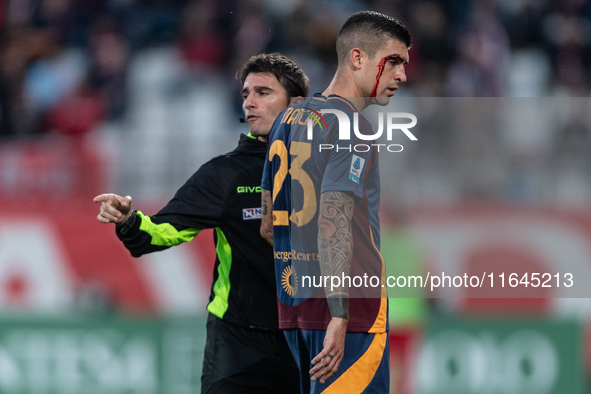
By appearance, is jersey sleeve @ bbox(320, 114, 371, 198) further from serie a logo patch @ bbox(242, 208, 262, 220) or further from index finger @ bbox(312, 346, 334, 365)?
serie a logo patch @ bbox(242, 208, 262, 220)

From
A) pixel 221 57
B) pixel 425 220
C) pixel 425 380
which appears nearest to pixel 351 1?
pixel 221 57

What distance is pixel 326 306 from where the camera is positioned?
342cm

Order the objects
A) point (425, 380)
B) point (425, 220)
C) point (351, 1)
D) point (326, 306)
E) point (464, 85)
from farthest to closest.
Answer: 1. point (351, 1)
2. point (464, 85)
3. point (425, 220)
4. point (425, 380)
5. point (326, 306)

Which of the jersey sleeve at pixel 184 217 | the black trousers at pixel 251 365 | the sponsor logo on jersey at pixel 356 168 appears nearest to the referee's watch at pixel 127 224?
the jersey sleeve at pixel 184 217

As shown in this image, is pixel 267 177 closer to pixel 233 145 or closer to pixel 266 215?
pixel 266 215

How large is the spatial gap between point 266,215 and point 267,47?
7.14 meters

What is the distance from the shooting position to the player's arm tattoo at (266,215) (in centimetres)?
385

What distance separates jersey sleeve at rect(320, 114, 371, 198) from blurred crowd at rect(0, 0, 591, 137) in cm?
648

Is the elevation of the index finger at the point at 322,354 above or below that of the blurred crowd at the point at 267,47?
below

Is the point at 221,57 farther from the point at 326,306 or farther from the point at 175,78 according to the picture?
the point at 326,306

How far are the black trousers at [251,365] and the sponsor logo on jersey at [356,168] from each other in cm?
131

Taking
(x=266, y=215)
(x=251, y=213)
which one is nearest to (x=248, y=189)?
(x=251, y=213)

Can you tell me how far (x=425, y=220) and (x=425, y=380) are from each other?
66.9 inches

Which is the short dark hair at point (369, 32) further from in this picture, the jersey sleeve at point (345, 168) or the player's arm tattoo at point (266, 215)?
the player's arm tattoo at point (266, 215)
